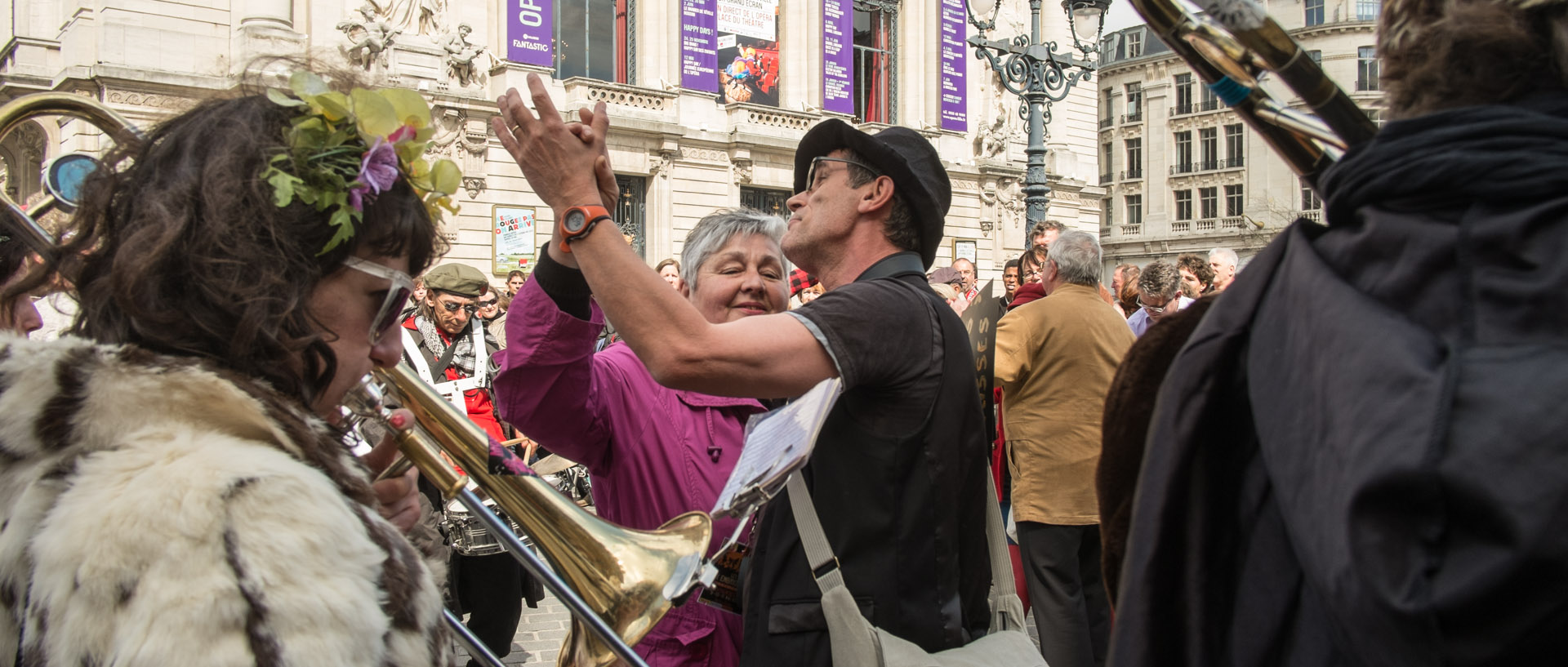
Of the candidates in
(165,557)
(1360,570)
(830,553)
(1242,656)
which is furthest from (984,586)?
(165,557)

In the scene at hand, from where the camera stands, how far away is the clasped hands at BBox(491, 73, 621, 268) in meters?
1.95

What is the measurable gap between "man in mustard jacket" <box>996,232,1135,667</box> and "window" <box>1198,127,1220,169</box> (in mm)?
55320

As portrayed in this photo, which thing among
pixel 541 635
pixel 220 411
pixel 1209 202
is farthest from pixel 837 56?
pixel 1209 202

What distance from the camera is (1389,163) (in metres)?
1.07

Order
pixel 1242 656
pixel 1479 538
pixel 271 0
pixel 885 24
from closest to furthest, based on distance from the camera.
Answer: pixel 1479 538
pixel 1242 656
pixel 271 0
pixel 885 24

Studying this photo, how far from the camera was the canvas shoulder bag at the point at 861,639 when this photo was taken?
1979 millimetres

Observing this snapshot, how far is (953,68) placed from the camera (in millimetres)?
25312

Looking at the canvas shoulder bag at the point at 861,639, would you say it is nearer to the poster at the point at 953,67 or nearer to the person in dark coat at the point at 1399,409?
the person in dark coat at the point at 1399,409

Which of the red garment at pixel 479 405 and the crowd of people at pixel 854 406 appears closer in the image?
the crowd of people at pixel 854 406

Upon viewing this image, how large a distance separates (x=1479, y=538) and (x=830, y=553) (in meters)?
1.26

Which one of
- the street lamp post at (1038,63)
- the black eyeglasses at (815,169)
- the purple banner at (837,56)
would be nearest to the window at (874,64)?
the purple banner at (837,56)

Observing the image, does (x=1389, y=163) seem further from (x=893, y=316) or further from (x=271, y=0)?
(x=271, y=0)

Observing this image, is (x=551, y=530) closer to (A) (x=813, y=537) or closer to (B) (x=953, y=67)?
(A) (x=813, y=537)

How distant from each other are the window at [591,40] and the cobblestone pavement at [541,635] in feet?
52.4
